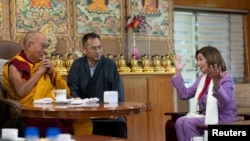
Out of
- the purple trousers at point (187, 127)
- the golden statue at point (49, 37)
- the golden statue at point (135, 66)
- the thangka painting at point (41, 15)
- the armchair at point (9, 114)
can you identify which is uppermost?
the thangka painting at point (41, 15)

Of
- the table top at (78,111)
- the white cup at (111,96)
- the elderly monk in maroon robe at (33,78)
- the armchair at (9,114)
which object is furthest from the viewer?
the elderly monk in maroon robe at (33,78)

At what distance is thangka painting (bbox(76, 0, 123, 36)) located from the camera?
4.77 m

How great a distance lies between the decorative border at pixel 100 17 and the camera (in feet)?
15.7

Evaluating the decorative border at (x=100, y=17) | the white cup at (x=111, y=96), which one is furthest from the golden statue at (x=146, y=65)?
the white cup at (x=111, y=96)

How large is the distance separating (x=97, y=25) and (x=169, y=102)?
1181 millimetres

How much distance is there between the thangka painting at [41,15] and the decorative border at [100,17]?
0.54 ft

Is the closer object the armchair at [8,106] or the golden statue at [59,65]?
the armchair at [8,106]

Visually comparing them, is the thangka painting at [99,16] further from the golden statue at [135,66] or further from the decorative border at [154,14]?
the golden statue at [135,66]

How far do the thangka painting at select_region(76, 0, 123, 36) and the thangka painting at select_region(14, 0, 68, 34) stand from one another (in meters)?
0.17

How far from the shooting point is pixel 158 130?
4965 millimetres

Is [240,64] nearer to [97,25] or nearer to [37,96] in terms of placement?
[97,25]

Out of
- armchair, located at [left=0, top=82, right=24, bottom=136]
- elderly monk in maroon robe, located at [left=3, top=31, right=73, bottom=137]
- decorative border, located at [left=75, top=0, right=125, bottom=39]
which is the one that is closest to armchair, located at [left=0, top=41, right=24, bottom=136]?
armchair, located at [left=0, top=82, right=24, bottom=136]

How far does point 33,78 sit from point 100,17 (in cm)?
178

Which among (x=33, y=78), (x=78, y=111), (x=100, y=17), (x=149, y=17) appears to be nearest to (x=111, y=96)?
(x=78, y=111)
